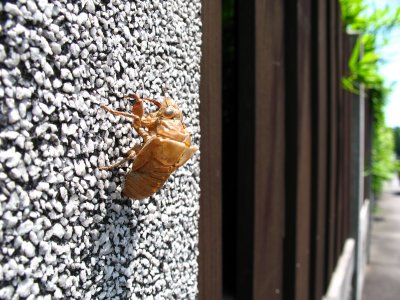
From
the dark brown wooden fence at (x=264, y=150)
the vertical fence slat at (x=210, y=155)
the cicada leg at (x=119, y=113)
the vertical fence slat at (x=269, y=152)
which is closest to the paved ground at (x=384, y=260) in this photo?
the dark brown wooden fence at (x=264, y=150)

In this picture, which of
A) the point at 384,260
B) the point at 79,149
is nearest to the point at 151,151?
the point at 79,149

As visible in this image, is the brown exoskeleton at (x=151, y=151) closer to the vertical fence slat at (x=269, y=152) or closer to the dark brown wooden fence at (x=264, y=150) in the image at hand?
the dark brown wooden fence at (x=264, y=150)

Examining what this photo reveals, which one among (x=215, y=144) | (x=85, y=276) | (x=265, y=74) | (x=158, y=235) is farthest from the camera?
(x=265, y=74)

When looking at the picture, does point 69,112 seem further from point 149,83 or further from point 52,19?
point 149,83

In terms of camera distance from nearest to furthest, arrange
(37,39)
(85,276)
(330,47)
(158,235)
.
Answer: (37,39) < (85,276) < (158,235) < (330,47)

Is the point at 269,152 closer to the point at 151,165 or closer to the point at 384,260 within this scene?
the point at 151,165

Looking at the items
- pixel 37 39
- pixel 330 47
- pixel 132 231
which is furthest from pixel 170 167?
pixel 330 47

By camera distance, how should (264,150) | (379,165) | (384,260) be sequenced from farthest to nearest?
(379,165)
(384,260)
(264,150)
